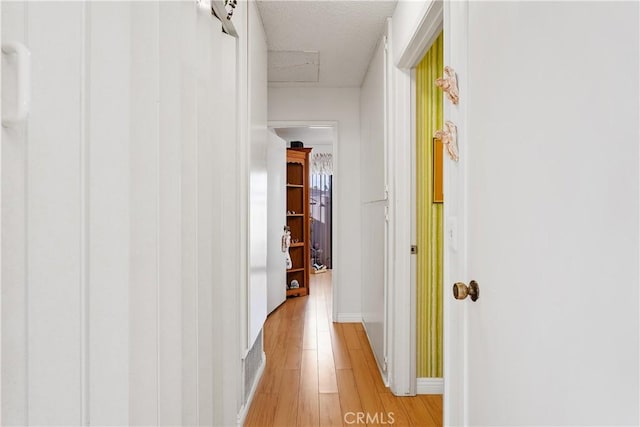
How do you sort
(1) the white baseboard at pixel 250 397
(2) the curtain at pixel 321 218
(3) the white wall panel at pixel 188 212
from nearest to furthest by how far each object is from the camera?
(3) the white wall panel at pixel 188 212
(1) the white baseboard at pixel 250 397
(2) the curtain at pixel 321 218

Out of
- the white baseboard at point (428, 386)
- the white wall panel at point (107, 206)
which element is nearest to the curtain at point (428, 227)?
the white baseboard at point (428, 386)

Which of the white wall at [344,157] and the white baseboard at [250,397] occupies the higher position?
the white wall at [344,157]

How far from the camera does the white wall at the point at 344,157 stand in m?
4.06

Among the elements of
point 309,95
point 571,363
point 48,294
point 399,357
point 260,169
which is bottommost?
point 399,357

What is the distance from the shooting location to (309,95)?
13.4ft

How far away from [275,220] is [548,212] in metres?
3.64

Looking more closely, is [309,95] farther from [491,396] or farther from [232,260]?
[491,396]

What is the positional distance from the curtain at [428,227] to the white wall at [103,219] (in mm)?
1557

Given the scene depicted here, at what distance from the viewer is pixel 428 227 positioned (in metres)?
2.49

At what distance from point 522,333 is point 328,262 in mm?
6786

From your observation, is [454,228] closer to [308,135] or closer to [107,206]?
[107,206]

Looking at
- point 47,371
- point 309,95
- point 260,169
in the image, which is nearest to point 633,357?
point 47,371

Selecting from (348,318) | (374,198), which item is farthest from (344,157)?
(348,318)

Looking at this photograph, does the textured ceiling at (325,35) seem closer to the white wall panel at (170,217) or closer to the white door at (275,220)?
the white door at (275,220)
